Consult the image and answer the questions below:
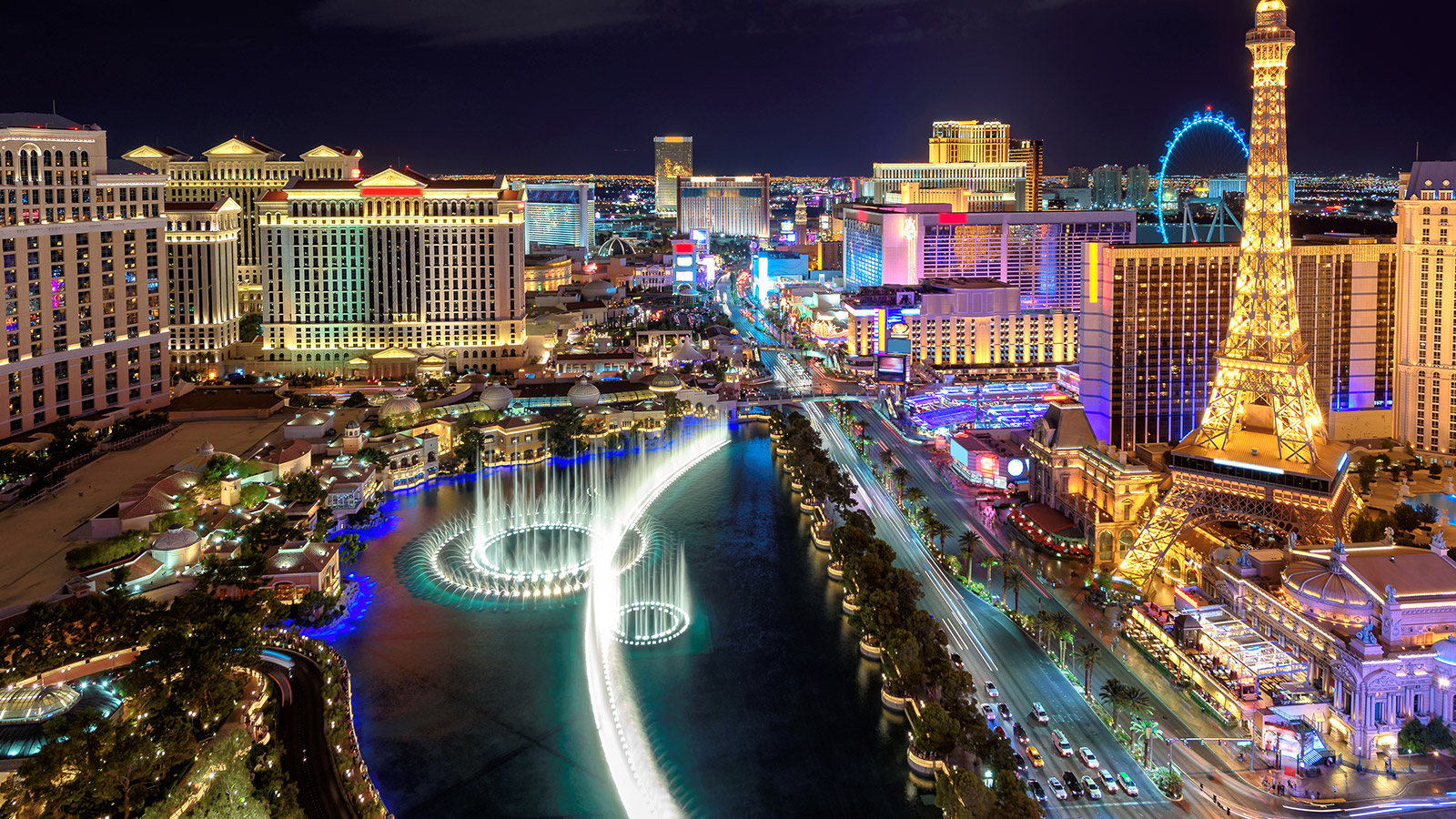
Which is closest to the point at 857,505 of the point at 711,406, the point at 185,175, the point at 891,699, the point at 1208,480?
the point at 1208,480

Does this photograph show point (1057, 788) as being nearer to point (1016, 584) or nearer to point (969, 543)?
point (1016, 584)

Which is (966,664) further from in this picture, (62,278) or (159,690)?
(62,278)

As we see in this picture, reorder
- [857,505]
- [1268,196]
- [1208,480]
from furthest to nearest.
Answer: [857,505], [1268,196], [1208,480]

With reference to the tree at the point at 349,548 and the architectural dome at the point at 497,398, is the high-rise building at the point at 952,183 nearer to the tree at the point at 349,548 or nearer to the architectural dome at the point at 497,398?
the architectural dome at the point at 497,398

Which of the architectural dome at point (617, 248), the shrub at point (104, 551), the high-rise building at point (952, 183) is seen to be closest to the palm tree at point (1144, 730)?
the shrub at point (104, 551)

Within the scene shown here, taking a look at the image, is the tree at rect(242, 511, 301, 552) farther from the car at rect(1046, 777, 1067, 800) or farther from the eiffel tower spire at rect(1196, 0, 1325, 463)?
the eiffel tower spire at rect(1196, 0, 1325, 463)

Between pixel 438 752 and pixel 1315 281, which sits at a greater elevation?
pixel 1315 281

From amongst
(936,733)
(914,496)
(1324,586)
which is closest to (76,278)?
(914,496)
